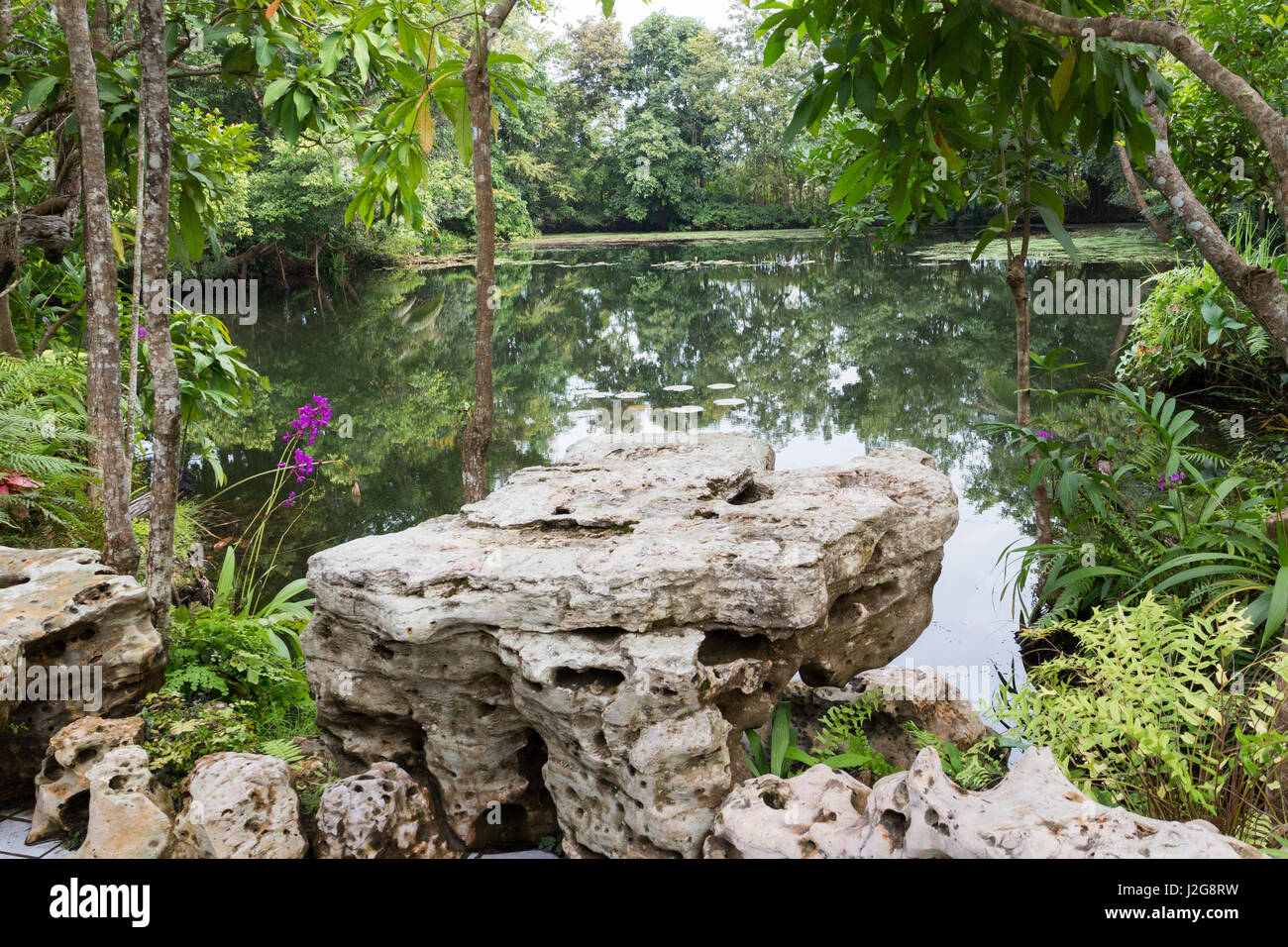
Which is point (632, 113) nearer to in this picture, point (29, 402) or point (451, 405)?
point (451, 405)

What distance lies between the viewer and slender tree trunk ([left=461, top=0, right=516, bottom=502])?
10.8 feet

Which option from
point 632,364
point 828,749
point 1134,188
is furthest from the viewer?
point 632,364

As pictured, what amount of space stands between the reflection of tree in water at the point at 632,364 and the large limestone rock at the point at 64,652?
2413 mm

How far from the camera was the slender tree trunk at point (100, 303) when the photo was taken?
9.06ft

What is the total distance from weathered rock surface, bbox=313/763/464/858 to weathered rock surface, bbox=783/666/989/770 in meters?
1.26

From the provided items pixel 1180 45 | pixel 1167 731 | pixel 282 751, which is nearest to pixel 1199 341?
pixel 1180 45

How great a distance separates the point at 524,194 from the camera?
1297 inches

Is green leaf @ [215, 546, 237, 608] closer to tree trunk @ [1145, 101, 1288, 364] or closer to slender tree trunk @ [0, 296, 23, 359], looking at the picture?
slender tree trunk @ [0, 296, 23, 359]

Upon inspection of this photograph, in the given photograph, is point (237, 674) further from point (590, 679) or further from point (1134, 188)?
point (1134, 188)

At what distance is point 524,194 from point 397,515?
29.5 meters

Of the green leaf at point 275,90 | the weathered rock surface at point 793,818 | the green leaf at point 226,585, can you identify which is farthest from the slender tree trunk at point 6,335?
the weathered rock surface at point 793,818

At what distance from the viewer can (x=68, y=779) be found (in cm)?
227

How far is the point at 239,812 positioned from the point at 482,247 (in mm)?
2369

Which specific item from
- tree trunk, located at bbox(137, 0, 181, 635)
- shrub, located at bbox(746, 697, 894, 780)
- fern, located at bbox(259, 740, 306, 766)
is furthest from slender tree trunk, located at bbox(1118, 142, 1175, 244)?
fern, located at bbox(259, 740, 306, 766)
